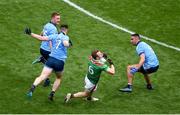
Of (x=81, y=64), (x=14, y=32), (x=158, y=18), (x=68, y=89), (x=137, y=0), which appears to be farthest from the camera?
(x=137, y=0)

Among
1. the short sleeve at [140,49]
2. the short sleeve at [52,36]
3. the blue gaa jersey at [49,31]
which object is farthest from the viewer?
the blue gaa jersey at [49,31]

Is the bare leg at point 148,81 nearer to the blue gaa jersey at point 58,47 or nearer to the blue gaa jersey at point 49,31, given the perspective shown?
the blue gaa jersey at point 58,47

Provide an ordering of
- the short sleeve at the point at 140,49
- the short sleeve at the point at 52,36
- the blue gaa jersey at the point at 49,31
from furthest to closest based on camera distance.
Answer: the blue gaa jersey at the point at 49,31 < the short sleeve at the point at 140,49 < the short sleeve at the point at 52,36

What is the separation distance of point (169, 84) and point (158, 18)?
581cm

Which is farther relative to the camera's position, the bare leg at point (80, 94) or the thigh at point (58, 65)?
the bare leg at point (80, 94)

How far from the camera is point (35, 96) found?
16.1 meters

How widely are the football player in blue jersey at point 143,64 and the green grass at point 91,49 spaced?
0.43m

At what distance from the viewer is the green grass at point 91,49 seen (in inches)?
622

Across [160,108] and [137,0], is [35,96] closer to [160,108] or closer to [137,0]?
[160,108]

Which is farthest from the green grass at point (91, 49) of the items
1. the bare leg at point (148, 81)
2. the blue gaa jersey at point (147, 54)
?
the blue gaa jersey at point (147, 54)

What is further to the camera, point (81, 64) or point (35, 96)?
point (81, 64)

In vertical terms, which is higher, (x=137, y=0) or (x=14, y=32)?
(x=137, y=0)

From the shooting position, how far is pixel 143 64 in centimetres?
1702

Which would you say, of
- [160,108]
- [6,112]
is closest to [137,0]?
[160,108]
